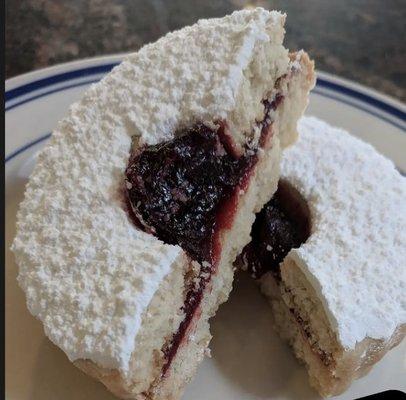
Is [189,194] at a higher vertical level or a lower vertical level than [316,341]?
higher

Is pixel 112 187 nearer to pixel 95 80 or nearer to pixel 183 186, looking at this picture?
pixel 183 186

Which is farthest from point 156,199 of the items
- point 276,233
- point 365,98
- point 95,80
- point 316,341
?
point 365,98

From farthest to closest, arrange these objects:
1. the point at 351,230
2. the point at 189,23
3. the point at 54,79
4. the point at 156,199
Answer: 1. the point at 189,23
2. the point at 54,79
3. the point at 351,230
4. the point at 156,199

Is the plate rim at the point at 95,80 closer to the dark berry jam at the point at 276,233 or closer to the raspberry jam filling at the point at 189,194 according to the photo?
the dark berry jam at the point at 276,233

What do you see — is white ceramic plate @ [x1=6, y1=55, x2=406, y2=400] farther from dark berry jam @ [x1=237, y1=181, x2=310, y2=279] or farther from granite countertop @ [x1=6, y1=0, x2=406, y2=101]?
granite countertop @ [x1=6, y1=0, x2=406, y2=101]

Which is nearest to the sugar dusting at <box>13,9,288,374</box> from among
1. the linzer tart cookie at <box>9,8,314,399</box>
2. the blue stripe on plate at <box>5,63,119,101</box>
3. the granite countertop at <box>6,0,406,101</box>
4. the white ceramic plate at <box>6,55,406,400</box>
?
the linzer tart cookie at <box>9,8,314,399</box>

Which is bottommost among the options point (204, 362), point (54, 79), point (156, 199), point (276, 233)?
point (204, 362)

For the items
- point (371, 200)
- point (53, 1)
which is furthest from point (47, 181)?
point (53, 1)

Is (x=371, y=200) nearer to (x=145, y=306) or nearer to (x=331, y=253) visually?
(x=331, y=253)
